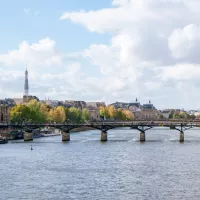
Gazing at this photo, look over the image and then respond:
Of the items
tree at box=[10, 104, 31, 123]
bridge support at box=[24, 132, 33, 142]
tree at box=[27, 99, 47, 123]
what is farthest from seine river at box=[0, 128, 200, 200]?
tree at box=[27, 99, 47, 123]

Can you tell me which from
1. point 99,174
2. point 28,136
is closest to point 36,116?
point 28,136

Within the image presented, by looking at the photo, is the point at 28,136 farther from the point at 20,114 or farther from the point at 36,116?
the point at 36,116

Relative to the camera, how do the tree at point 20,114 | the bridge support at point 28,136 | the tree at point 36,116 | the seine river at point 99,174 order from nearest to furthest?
the seine river at point 99,174 → the bridge support at point 28,136 → the tree at point 20,114 → the tree at point 36,116

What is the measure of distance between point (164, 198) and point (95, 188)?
7.57m

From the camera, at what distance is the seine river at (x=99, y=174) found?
172 feet

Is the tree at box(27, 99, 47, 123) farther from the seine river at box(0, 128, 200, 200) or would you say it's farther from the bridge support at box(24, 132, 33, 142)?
the seine river at box(0, 128, 200, 200)

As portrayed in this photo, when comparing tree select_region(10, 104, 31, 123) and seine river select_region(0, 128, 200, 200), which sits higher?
tree select_region(10, 104, 31, 123)

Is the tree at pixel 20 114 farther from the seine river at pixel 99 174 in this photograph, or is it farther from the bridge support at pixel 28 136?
the seine river at pixel 99 174

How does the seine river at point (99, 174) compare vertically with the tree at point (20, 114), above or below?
below

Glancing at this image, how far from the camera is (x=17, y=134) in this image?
423 feet

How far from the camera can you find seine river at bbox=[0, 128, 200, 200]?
52344 mm

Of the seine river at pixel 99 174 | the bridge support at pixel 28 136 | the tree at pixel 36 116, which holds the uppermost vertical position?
the tree at pixel 36 116

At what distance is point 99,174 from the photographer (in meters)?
64.4

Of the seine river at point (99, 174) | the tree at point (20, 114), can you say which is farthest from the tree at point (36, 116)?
the seine river at point (99, 174)
